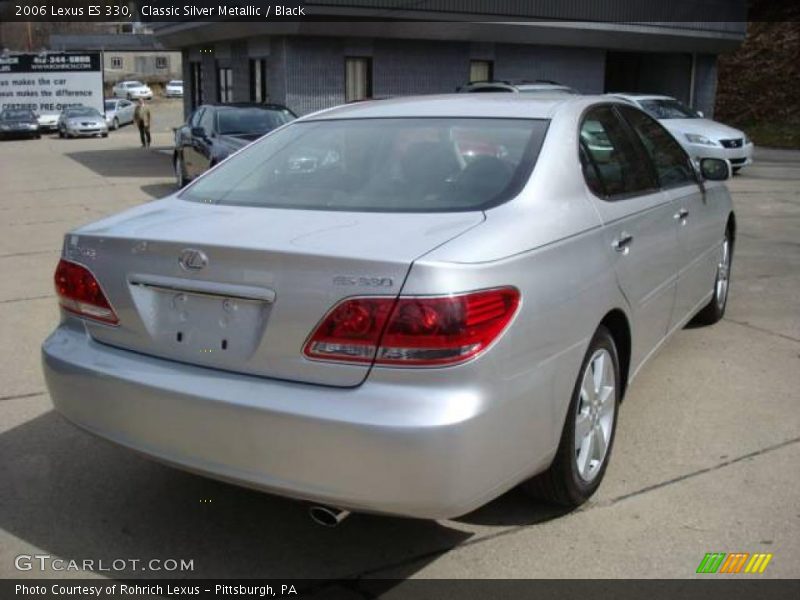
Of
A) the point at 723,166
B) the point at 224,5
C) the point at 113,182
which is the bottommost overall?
the point at 113,182

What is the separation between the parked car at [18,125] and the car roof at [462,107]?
3431cm

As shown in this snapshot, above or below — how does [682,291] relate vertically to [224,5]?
below

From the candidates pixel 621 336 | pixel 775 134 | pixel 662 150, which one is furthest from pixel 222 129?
pixel 775 134

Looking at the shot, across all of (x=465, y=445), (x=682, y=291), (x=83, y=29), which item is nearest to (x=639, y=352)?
(x=682, y=291)

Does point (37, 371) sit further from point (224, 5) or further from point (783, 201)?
point (224, 5)

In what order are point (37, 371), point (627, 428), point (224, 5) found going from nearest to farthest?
point (627, 428), point (37, 371), point (224, 5)

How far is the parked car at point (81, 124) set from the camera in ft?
116

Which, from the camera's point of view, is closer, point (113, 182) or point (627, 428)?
point (627, 428)

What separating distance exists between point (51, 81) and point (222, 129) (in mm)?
34139

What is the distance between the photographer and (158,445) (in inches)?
115

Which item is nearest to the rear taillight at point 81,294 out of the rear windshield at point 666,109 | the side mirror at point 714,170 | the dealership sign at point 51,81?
the side mirror at point 714,170

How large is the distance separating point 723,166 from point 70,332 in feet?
13.1

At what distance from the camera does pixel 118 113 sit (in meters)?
43.3

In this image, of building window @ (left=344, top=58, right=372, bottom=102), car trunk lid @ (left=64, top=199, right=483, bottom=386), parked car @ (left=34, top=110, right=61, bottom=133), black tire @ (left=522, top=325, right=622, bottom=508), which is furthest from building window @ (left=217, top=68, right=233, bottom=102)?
black tire @ (left=522, top=325, right=622, bottom=508)
